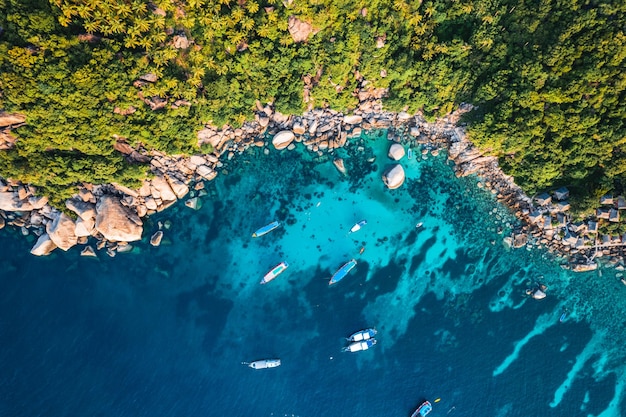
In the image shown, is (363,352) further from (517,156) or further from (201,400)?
(517,156)

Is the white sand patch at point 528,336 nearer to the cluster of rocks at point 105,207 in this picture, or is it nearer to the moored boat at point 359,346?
the moored boat at point 359,346

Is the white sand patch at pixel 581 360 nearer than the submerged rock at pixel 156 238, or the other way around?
the submerged rock at pixel 156 238

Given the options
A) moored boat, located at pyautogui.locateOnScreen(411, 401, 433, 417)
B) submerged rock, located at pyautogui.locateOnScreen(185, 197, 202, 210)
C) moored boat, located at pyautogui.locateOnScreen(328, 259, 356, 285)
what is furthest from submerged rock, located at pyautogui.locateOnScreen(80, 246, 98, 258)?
moored boat, located at pyautogui.locateOnScreen(411, 401, 433, 417)

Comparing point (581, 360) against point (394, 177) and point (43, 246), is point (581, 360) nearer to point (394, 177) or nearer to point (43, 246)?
point (394, 177)

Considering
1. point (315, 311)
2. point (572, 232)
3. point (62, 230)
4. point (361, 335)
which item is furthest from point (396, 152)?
point (62, 230)

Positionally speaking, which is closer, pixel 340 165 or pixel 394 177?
pixel 394 177

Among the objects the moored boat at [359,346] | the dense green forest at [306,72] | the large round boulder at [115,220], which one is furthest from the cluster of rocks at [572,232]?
the large round boulder at [115,220]

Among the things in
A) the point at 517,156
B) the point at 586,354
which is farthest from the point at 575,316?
the point at 517,156
